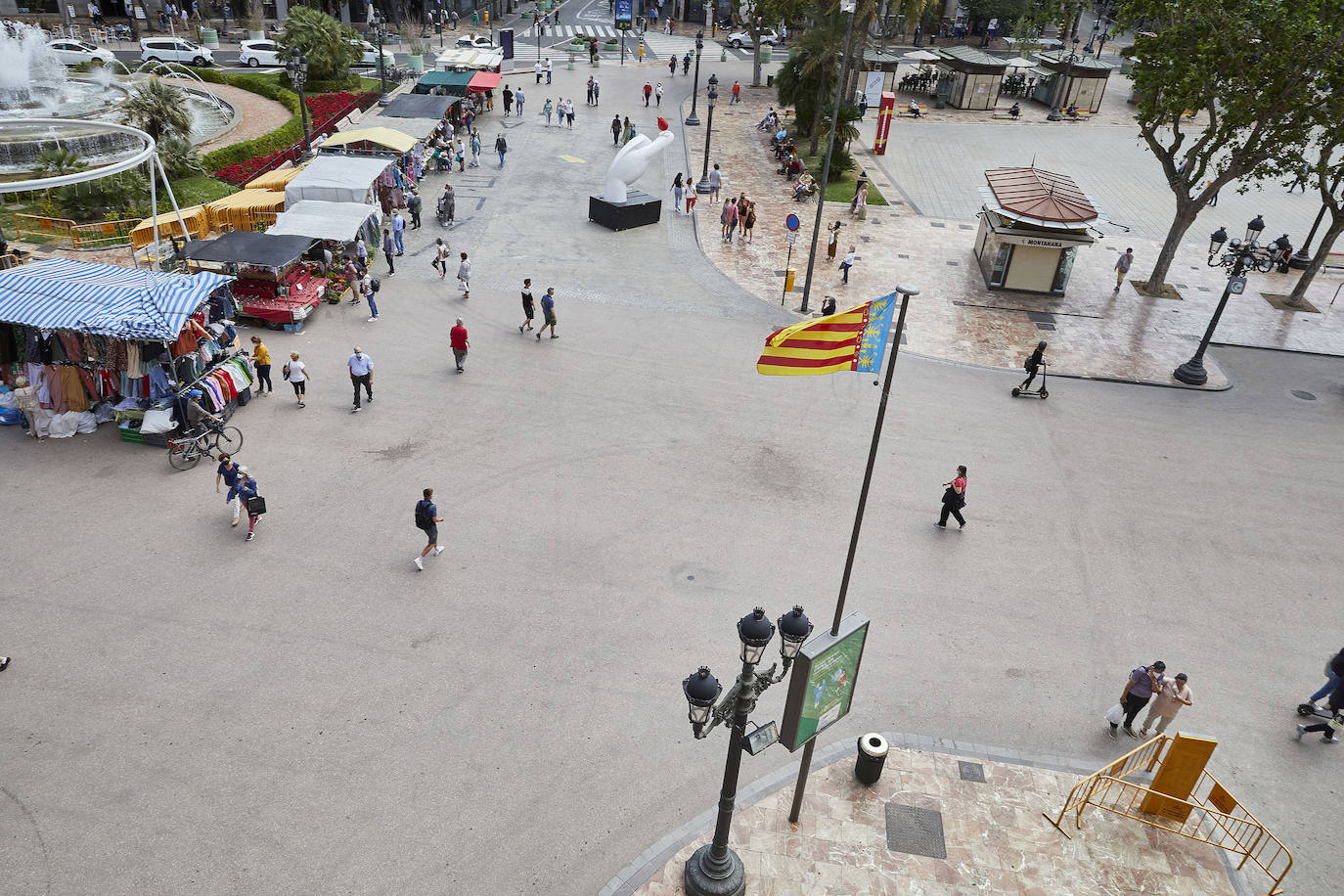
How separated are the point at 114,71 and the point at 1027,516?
47187 mm

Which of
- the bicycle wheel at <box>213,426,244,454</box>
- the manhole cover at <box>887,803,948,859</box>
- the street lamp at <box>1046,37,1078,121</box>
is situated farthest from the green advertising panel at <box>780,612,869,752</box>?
the street lamp at <box>1046,37,1078,121</box>

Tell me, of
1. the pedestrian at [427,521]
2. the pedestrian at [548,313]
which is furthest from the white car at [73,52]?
the pedestrian at [427,521]

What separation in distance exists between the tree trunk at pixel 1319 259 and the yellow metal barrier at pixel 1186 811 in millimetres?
20802

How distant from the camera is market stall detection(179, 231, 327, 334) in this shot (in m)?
19.9

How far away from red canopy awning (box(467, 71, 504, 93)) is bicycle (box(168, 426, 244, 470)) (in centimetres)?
2865

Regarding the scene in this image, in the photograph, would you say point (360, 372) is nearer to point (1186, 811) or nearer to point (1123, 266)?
point (1186, 811)

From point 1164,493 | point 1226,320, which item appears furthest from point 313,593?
point 1226,320

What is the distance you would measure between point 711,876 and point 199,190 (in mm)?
28547

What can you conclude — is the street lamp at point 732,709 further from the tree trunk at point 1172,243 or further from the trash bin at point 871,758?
the tree trunk at point 1172,243

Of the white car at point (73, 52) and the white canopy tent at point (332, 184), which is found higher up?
the white car at point (73, 52)

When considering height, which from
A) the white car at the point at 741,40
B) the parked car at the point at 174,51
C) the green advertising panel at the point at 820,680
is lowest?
the green advertising panel at the point at 820,680

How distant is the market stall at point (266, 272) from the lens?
785 inches

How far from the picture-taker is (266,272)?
20812 mm

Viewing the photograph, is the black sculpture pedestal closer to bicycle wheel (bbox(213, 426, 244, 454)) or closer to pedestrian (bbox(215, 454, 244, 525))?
bicycle wheel (bbox(213, 426, 244, 454))
